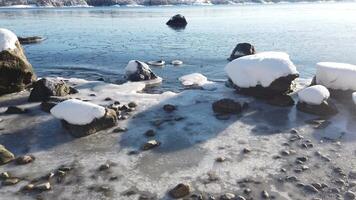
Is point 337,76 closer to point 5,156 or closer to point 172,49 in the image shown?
point 5,156

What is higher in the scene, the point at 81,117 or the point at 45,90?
the point at 81,117

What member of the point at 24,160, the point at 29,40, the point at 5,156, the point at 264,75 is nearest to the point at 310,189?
the point at 264,75

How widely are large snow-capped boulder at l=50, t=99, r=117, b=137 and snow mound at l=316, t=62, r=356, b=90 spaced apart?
8.09m

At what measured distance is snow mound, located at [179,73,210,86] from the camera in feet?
61.0

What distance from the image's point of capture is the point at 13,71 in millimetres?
15906

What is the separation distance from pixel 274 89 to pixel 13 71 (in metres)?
9.88

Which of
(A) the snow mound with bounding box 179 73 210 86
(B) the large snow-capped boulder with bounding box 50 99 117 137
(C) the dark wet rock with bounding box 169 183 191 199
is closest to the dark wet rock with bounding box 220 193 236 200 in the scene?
(C) the dark wet rock with bounding box 169 183 191 199

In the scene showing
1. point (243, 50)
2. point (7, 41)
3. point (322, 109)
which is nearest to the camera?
point (322, 109)

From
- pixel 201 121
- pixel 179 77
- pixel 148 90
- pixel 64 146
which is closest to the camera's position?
pixel 64 146

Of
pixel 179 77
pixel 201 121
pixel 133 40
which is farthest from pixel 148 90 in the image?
pixel 133 40

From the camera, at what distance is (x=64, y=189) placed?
8.70m

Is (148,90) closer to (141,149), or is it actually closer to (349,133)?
(141,149)

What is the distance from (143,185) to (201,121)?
4175 mm

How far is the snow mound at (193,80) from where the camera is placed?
18578mm
